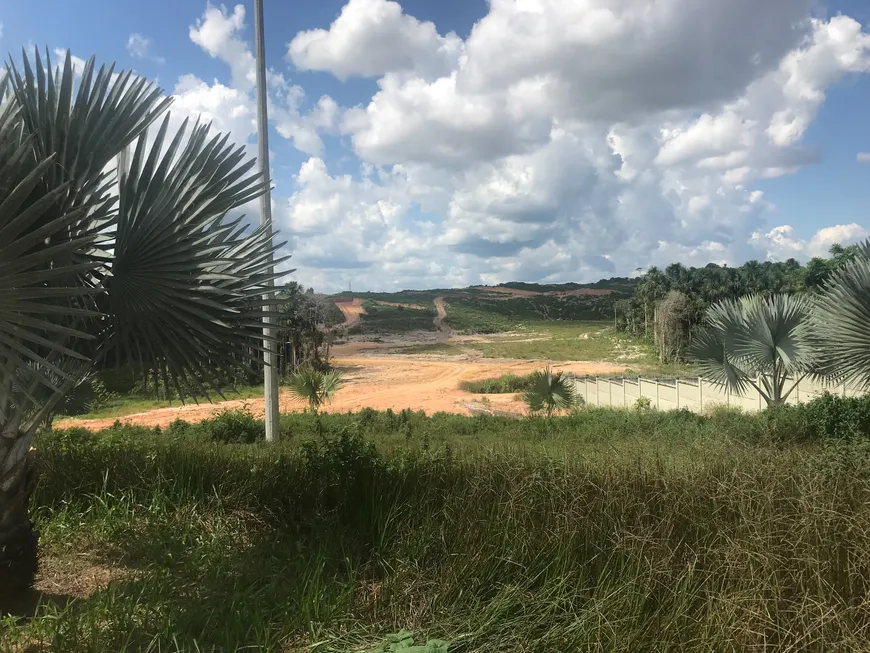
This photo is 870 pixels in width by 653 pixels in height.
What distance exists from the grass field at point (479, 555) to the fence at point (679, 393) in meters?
12.1

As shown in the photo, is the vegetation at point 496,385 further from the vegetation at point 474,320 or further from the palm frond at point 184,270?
the palm frond at point 184,270

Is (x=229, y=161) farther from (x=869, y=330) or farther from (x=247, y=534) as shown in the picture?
(x=869, y=330)

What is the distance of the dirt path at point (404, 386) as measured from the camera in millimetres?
29656

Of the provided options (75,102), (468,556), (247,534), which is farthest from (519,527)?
(75,102)

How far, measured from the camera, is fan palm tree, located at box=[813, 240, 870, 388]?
20.1ft


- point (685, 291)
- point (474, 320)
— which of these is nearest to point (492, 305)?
point (474, 320)

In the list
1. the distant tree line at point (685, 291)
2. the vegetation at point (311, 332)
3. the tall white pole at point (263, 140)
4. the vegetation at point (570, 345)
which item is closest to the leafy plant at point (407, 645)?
the tall white pole at point (263, 140)

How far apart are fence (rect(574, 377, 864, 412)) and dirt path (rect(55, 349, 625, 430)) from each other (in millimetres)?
4002

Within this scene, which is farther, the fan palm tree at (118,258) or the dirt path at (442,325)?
the dirt path at (442,325)

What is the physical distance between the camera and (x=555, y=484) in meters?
3.83

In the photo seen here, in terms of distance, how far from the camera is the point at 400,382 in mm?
44188

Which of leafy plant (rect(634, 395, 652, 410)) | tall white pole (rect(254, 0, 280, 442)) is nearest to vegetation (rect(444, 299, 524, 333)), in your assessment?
leafy plant (rect(634, 395, 652, 410))

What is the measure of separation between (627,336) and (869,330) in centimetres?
6194

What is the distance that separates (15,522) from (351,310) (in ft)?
178
